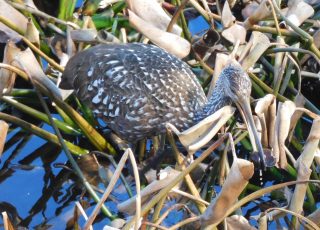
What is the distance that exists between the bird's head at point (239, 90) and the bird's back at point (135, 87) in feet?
1.11

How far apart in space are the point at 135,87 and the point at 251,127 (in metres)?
0.96

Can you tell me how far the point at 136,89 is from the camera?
198 inches

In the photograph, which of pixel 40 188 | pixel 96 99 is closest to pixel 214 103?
pixel 96 99

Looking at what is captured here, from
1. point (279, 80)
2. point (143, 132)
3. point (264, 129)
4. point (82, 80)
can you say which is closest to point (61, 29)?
point (82, 80)

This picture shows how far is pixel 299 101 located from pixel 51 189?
154 cm

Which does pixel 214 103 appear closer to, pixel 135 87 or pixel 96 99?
pixel 135 87

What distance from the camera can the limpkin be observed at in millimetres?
5012

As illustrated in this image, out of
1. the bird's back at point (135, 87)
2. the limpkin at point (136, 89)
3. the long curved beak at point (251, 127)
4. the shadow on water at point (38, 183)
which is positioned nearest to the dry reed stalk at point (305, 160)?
the long curved beak at point (251, 127)

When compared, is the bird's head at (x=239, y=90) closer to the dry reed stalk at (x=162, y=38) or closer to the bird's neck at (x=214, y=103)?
the bird's neck at (x=214, y=103)

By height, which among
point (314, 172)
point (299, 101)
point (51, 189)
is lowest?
point (51, 189)

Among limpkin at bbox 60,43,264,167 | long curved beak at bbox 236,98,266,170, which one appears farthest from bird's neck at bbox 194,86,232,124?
long curved beak at bbox 236,98,266,170

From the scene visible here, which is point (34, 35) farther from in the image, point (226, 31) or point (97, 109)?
point (226, 31)

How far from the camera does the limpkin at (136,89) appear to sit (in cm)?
501

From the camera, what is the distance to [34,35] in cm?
495
